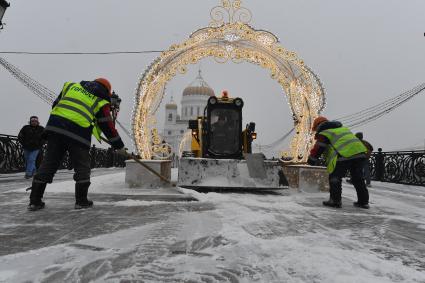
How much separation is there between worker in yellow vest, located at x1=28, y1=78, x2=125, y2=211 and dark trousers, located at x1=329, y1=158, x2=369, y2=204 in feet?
11.3

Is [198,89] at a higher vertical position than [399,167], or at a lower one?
higher

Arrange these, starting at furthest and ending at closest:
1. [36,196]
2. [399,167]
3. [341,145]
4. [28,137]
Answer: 1. [399,167]
2. [28,137]
3. [341,145]
4. [36,196]

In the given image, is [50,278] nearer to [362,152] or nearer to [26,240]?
[26,240]

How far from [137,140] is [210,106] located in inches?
92.3

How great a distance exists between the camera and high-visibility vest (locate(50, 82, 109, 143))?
13.8 feet

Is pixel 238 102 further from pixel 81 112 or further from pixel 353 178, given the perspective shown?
pixel 81 112

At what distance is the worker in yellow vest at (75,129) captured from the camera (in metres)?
4.20

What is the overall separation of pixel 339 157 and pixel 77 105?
389 cm

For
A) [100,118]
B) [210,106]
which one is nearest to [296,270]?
[100,118]

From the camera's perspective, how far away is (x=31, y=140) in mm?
9117

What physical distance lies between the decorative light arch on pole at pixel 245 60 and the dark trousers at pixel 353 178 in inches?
195

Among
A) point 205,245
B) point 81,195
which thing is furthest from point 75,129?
point 205,245

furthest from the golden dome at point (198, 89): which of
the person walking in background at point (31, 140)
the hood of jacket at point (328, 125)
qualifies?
the hood of jacket at point (328, 125)

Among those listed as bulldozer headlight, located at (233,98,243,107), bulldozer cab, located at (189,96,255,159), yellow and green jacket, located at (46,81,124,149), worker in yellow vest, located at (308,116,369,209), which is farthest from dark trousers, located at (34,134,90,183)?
bulldozer headlight, located at (233,98,243,107)
